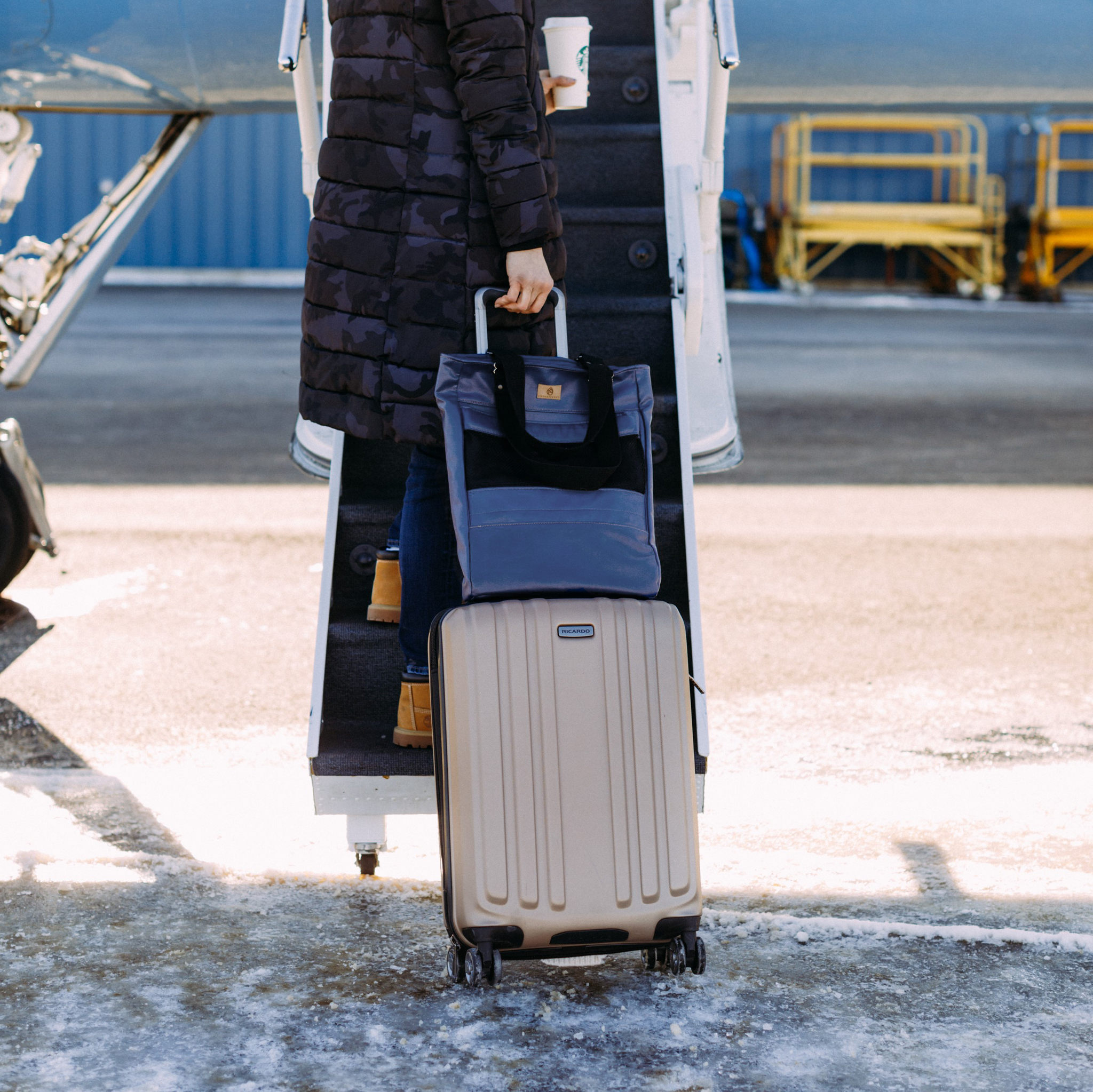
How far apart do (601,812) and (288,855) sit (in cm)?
89

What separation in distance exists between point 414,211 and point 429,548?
0.58 m

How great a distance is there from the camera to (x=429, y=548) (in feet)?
7.84

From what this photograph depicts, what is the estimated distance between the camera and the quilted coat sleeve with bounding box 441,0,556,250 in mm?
2127

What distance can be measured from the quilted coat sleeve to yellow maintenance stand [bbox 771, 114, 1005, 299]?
1726 centimetres

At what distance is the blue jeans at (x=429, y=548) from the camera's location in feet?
7.82

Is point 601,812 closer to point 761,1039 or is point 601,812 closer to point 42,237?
point 761,1039

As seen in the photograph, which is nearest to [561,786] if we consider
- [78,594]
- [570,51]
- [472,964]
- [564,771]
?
[564,771]

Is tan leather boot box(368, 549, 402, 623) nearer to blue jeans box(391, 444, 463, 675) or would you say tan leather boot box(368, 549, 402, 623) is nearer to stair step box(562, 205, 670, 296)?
blue jeans box(391, 444, 463, 675)

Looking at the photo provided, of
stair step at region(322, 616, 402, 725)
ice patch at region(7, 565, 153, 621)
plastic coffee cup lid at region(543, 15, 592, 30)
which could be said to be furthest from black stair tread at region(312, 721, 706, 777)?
ice patch at region(7, 565, 153, 621)

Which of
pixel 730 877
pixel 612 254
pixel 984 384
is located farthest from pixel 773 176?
pixel 730 877

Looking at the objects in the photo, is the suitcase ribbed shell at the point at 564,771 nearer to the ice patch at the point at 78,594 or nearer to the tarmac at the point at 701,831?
the tarmac at the point at 701,831

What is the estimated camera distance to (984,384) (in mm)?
10320

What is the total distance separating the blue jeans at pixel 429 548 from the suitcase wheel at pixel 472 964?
22.1 inches

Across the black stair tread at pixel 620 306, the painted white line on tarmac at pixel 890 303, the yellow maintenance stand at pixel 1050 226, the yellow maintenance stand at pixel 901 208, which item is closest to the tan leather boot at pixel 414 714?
the black stair tread at pixel 620 306
